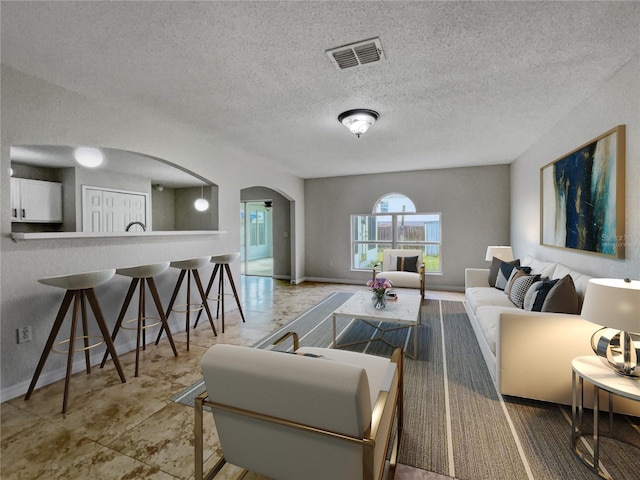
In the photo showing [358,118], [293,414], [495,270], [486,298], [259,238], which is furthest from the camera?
[259,238]

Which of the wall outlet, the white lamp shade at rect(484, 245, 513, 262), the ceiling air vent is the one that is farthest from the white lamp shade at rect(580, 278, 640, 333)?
the wall outlet

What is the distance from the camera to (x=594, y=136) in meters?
2.55

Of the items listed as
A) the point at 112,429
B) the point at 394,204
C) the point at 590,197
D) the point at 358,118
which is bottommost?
the point at 112,429

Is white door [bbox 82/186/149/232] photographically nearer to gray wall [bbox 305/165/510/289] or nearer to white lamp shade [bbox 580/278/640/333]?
gray wall [bbox 305/165/510/289]

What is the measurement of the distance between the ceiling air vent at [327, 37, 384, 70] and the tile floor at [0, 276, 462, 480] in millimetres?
2555

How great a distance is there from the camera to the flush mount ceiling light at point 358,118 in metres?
3.02

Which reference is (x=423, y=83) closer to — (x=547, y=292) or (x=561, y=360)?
(x=547, y=292)

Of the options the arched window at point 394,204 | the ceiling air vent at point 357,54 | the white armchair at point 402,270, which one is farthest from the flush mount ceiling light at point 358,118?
the arched window at point 394,204

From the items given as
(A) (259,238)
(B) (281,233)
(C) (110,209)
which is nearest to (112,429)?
(C) (110,209)

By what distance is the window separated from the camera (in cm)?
627

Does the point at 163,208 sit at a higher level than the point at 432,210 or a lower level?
higher

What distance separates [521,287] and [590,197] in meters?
1.04

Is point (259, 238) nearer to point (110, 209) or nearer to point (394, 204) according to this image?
point (110, 209)

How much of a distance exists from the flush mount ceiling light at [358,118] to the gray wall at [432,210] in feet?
11.1
